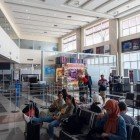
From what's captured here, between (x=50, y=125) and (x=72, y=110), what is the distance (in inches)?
24.8

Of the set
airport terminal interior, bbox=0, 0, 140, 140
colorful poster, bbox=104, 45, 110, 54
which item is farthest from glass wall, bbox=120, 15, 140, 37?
colorful poster, bbox=104, 45, 110, 54

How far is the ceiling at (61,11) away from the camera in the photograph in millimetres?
14011

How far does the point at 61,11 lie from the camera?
16.4m

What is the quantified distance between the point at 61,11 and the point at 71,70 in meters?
4.72

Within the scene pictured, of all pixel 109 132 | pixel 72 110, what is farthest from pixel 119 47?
pixel 109 132

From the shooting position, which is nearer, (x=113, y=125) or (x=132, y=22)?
(x=113, y=125)

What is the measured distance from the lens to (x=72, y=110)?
501cm

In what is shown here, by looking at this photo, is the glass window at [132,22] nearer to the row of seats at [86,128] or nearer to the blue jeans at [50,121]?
the blue jeans at [50,121]

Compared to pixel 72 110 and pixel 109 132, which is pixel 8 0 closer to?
pixel 72 110

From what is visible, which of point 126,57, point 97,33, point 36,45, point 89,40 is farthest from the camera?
point 36,45

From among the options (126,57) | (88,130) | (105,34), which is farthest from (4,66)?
(88,130)

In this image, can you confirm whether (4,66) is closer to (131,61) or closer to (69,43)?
(69,43)

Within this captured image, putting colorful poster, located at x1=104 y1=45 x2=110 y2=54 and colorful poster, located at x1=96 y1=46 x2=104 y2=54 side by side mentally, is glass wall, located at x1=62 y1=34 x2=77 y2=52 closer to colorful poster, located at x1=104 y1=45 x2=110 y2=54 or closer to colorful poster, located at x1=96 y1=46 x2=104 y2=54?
colorful poster, located at x1=96 y1=46 x2=104 y2=54

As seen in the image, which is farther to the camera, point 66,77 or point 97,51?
point 97,51
